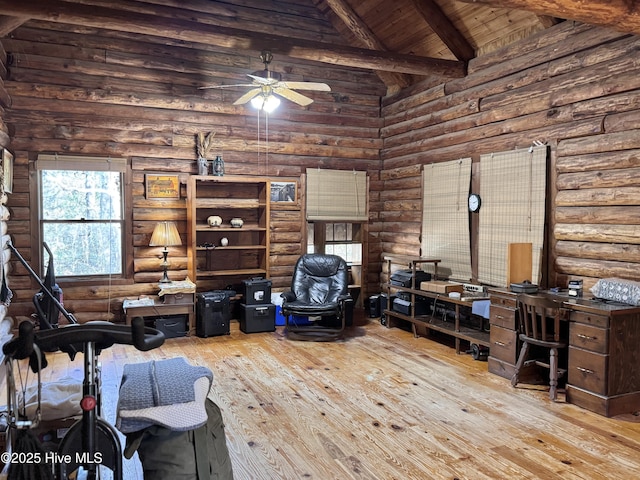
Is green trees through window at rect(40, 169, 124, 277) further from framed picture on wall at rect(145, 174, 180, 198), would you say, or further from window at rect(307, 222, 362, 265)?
window at rect(307, 222, 362, 265)

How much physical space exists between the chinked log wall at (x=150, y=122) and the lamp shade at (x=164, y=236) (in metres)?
0.37

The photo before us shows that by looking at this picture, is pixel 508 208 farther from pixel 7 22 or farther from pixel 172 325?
pixel 7 22

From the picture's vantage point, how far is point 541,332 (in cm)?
433

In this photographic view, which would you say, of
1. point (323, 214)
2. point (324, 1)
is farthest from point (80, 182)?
point (324, 1)

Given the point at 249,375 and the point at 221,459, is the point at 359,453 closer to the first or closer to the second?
the point at 221,459

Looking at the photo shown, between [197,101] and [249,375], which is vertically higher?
[197,101]

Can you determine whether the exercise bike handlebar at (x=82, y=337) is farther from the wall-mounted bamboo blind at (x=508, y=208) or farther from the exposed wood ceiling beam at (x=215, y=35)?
the wall-mounted bamboo blind at (x=508, y=208)

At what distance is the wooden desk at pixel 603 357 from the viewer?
390 cm

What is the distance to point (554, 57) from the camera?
5098 millimetres

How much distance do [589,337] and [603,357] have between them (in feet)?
0.59

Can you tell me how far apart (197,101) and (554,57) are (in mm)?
4350

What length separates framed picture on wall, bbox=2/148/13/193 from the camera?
530cm

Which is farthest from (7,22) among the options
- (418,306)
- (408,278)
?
(418,306)

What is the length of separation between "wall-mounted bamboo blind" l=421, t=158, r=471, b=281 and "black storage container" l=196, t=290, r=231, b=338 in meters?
2.75
